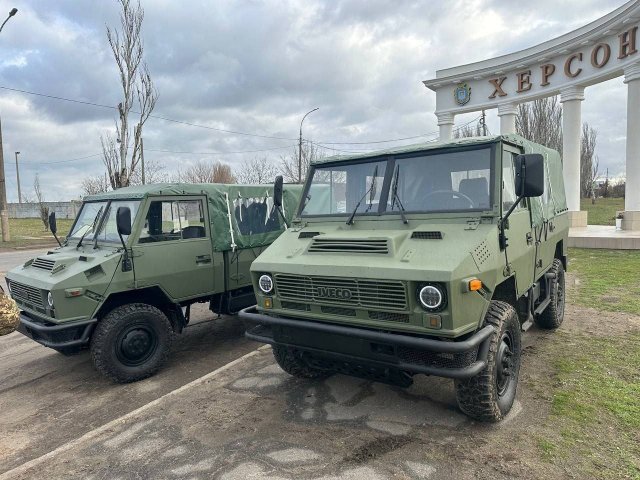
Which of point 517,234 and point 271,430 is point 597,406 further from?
point 271,430

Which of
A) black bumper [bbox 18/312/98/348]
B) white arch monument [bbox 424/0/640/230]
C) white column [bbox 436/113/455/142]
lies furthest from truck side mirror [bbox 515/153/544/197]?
white column [bbox 436/113/455/142]

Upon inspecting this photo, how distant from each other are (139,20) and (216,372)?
642 inches

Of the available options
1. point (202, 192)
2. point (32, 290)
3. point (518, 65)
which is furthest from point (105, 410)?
point (518, 65)

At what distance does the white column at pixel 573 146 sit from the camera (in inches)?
705

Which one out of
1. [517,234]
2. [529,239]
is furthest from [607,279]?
[517,234]

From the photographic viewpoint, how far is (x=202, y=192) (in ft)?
20.4

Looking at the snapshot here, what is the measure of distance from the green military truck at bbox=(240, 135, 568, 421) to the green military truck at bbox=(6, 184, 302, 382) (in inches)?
44.7

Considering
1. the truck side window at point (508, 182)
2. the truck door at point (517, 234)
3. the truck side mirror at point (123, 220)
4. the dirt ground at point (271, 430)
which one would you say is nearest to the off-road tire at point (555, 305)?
the dirt ground at point (271, 430)

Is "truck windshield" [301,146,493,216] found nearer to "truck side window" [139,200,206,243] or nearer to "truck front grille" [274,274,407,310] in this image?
"truck front grille" [274,274,407,310]

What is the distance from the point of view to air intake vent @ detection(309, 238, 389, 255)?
12.1ft

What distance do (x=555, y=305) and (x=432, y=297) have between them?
141 inches

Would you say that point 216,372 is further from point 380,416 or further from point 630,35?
point 630,35

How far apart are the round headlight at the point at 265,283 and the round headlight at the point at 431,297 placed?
1321 millimetres

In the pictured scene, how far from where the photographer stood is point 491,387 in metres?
3.51
